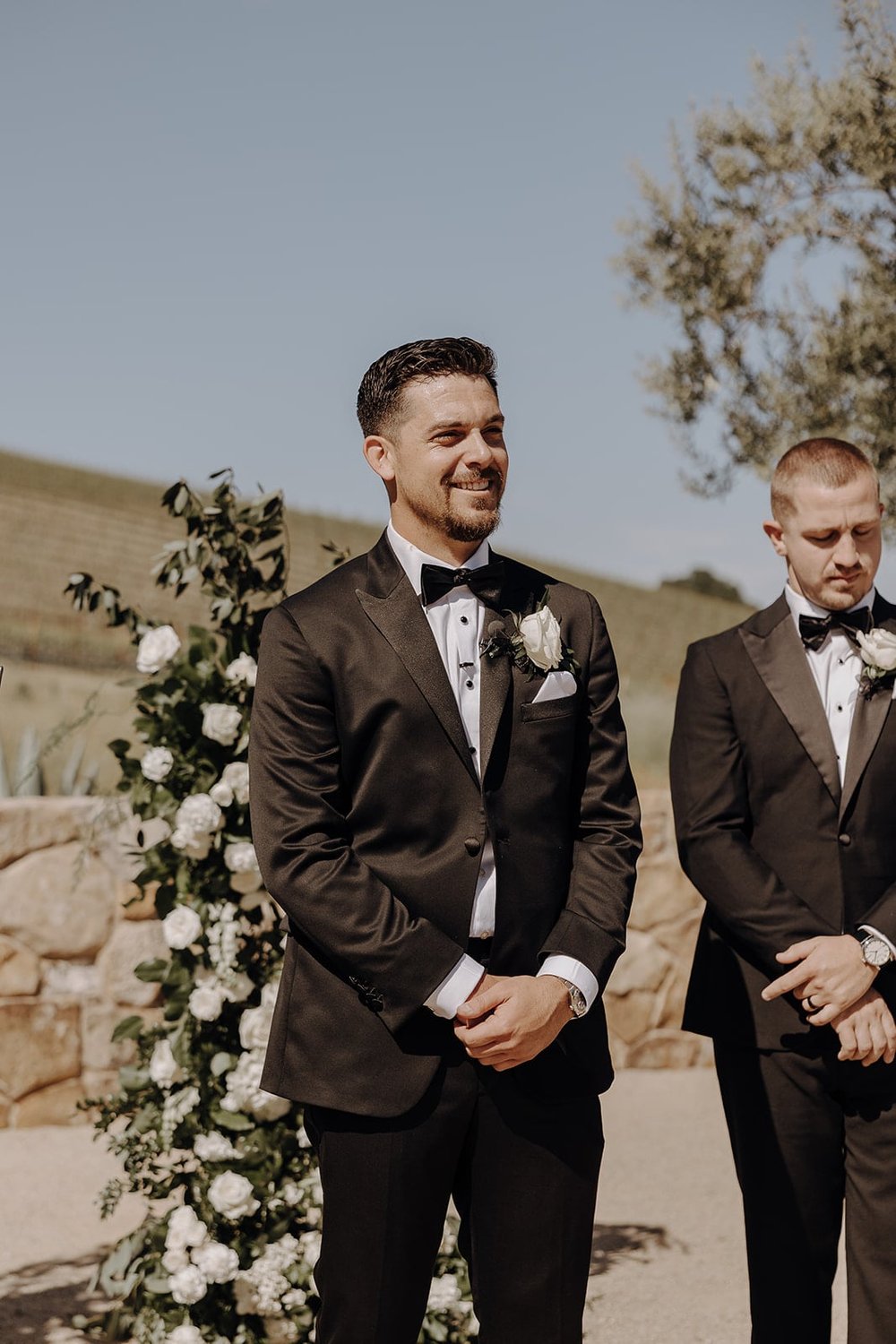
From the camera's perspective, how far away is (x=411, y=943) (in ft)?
8.84

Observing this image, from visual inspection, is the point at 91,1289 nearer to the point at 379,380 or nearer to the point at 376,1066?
the point at 376,1066

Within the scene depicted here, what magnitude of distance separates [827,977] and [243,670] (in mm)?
1911

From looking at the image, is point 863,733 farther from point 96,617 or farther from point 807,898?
point 96,617

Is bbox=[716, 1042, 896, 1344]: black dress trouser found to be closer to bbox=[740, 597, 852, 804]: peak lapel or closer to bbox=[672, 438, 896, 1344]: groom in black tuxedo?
bbox=[672, 438, 896, 1344]: groom in black tuxedo

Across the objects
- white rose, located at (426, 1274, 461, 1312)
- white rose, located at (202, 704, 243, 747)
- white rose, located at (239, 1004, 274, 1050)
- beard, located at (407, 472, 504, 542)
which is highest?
beard, located at (407, 472, 504, 542)

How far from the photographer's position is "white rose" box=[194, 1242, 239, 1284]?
3.91 meters

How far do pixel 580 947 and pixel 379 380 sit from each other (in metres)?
1.23

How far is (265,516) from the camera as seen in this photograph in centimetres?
435

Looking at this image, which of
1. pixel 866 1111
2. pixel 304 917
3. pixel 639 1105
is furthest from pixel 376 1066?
pixel 639 1105

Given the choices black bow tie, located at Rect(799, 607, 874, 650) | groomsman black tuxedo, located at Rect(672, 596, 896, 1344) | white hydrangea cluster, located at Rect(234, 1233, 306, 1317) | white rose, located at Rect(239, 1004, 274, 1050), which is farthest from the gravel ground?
black bow tie, located at Rect(799, 607, 874, 650)

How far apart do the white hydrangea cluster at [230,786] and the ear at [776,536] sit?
1.65m

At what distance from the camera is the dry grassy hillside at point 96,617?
11.9m

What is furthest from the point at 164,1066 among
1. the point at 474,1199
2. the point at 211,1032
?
the point at 474,1199

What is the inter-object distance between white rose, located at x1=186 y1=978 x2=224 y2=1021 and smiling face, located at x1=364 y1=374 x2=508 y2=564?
5.99 feet
